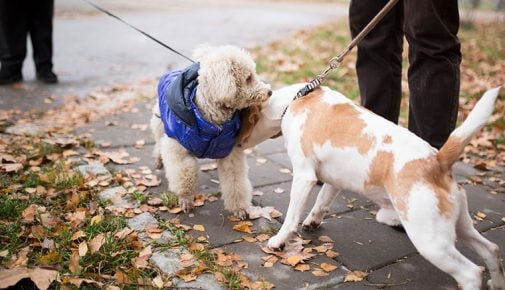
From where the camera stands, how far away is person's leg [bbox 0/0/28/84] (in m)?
6.21

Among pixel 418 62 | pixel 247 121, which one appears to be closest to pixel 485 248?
pixel 418 62

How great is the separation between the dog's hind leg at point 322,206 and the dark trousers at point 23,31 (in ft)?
16.6

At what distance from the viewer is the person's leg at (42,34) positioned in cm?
647

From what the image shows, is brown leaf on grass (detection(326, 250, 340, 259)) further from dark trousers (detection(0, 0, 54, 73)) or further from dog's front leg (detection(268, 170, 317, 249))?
dark trousers (detection(0, 0, 54, 73))

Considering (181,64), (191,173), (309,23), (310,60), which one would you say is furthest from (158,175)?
(309,23)

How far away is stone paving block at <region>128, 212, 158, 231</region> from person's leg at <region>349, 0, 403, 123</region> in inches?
77.1

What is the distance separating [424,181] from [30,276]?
6.62 feet

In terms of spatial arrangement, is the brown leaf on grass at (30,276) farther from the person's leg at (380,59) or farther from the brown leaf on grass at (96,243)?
the person's leg at (380,59)

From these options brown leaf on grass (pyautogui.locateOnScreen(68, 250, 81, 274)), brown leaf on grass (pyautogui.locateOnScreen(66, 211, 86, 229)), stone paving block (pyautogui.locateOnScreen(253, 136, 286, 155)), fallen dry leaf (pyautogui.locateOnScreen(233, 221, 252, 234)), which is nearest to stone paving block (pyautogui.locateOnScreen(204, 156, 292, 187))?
stone paving block (pyautogui.locateOnScreen(253, 136, 286, 155))

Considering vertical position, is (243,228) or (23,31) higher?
(23,31)

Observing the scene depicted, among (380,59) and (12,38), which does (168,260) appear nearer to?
(380,59)

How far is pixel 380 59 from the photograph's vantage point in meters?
3.73

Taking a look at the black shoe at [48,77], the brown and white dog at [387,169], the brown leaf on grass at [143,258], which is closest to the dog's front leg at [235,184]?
the brown and white dog at [387,169]

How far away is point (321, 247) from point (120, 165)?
6.76 feet
